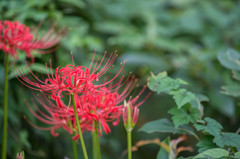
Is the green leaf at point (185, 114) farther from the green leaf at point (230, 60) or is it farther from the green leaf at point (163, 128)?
the green leaf at point (230, 60)

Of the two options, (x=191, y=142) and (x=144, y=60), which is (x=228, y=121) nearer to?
(x=191, y=142)

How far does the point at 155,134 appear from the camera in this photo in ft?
7.81

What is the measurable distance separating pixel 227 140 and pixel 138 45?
143 cm

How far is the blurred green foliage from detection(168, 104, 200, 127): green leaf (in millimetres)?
630

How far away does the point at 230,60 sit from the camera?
1.15m

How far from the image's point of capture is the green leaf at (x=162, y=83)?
95 cm

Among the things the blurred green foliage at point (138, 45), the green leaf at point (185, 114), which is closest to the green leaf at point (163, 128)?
the green leaf at point (185, 114)

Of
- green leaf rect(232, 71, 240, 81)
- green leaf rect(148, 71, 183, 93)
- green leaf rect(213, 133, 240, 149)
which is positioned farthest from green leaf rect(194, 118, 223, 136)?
green leaf rect(232, 71, 240, 81)

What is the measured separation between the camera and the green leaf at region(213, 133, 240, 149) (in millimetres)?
861

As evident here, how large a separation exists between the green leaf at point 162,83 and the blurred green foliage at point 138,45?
0.61m

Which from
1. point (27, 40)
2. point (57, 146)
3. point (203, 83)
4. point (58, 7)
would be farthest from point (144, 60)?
point (27, 40)

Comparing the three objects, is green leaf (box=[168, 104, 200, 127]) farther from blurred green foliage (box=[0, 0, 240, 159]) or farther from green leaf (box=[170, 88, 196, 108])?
blurred green foliage (box=[0, 0, 240, 159])

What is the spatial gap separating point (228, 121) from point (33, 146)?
1383 millimetres

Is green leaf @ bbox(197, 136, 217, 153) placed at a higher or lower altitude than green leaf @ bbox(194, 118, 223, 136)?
lower
